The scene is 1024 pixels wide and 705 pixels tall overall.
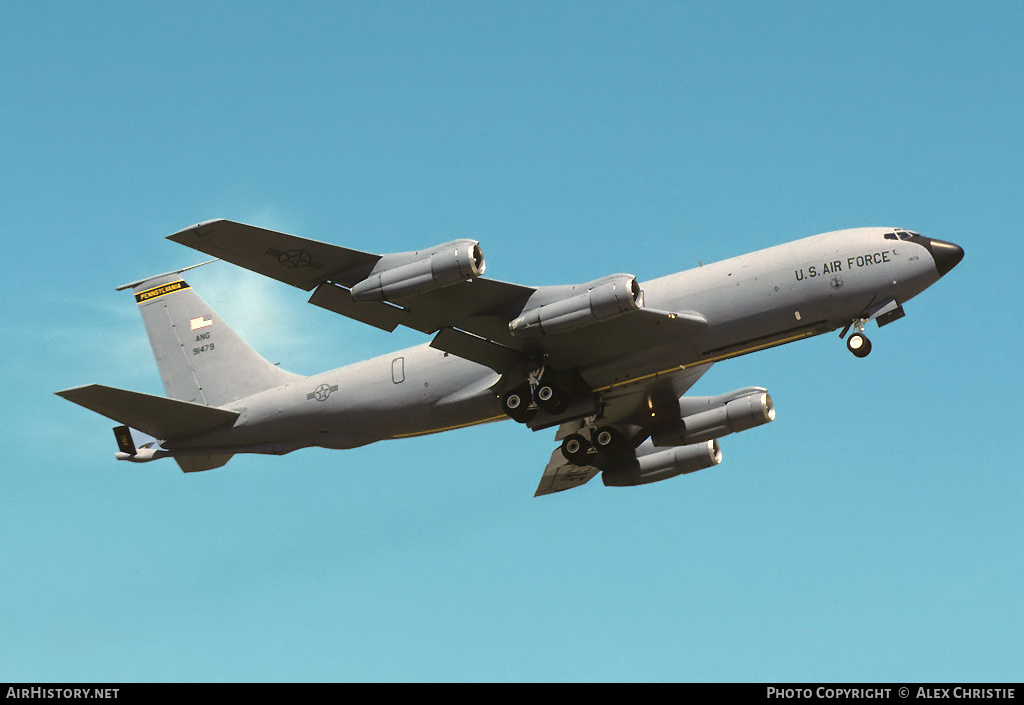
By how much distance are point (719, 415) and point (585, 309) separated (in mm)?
8652

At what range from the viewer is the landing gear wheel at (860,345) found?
106ft

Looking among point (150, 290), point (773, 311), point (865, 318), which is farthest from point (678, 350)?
point (150, 290)

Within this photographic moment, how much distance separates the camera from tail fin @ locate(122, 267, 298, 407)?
Result: 4009 cm

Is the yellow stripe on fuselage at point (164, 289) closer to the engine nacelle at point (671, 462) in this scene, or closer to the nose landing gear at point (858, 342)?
the engine nacelle at point (671, 462)

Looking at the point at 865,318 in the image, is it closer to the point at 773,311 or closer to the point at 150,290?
the point at 773,311

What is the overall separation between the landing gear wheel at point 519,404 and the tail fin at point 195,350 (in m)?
8.62

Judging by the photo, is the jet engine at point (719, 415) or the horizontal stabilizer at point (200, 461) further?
the horizontal stabilizer at point (200, 461)

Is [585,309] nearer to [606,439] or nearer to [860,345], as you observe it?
[860,345]

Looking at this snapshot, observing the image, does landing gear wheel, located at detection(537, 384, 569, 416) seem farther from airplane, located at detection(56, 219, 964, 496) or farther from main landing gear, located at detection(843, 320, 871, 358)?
main landing gear, located at detection(843, 320, 871, 358)

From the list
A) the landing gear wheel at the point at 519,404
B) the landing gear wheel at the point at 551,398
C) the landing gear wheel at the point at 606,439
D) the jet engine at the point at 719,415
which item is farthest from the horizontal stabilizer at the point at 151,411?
the jet engine at the point at 719,415
